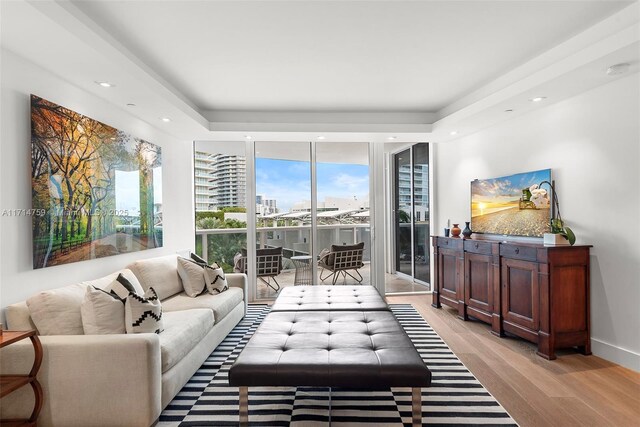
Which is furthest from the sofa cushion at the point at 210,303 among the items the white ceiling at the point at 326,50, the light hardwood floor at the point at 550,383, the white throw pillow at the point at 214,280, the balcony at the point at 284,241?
the light hardwood floor at the point at 550,383

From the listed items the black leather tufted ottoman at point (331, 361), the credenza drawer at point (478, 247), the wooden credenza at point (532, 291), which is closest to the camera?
the black leather tufted ottoman at point (331, 361)

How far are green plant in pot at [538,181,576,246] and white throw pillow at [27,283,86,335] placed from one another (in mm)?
3859

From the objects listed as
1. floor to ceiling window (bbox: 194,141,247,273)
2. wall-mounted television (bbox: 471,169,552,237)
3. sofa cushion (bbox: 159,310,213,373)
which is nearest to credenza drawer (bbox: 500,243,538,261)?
wall-mounted television (bbox: 471,169,552,237)

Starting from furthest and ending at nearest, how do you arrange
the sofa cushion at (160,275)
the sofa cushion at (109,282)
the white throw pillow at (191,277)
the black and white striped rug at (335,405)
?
the white throw pillow at (191,277) → the sofa cushion at (160,275) → the sofa cushion at (109,282) → the black and white striped rug at (335,405)

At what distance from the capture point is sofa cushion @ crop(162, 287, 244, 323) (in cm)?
343

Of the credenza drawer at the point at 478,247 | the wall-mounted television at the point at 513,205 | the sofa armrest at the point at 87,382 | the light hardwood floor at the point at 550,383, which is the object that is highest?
the wall-mounted television at the point at 513,205

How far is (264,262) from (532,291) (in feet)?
Answer: 11.6

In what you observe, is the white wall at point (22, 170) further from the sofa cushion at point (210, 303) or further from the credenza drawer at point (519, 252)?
the credenza drawer at point (519, 252)

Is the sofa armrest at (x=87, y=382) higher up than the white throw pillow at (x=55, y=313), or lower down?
lower down

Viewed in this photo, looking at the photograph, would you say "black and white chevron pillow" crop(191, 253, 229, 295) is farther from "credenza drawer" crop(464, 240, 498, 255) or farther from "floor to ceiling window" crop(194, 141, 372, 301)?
"credenza drawer" crop(464, 240, 498, 255)

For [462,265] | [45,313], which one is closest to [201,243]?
[45,313]

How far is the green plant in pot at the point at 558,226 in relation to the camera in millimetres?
3293

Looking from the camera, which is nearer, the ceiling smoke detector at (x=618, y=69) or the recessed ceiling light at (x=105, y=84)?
the ceiling smoke detector at (x=618, y=69)

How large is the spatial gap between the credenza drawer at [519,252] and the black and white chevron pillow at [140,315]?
125 inches
